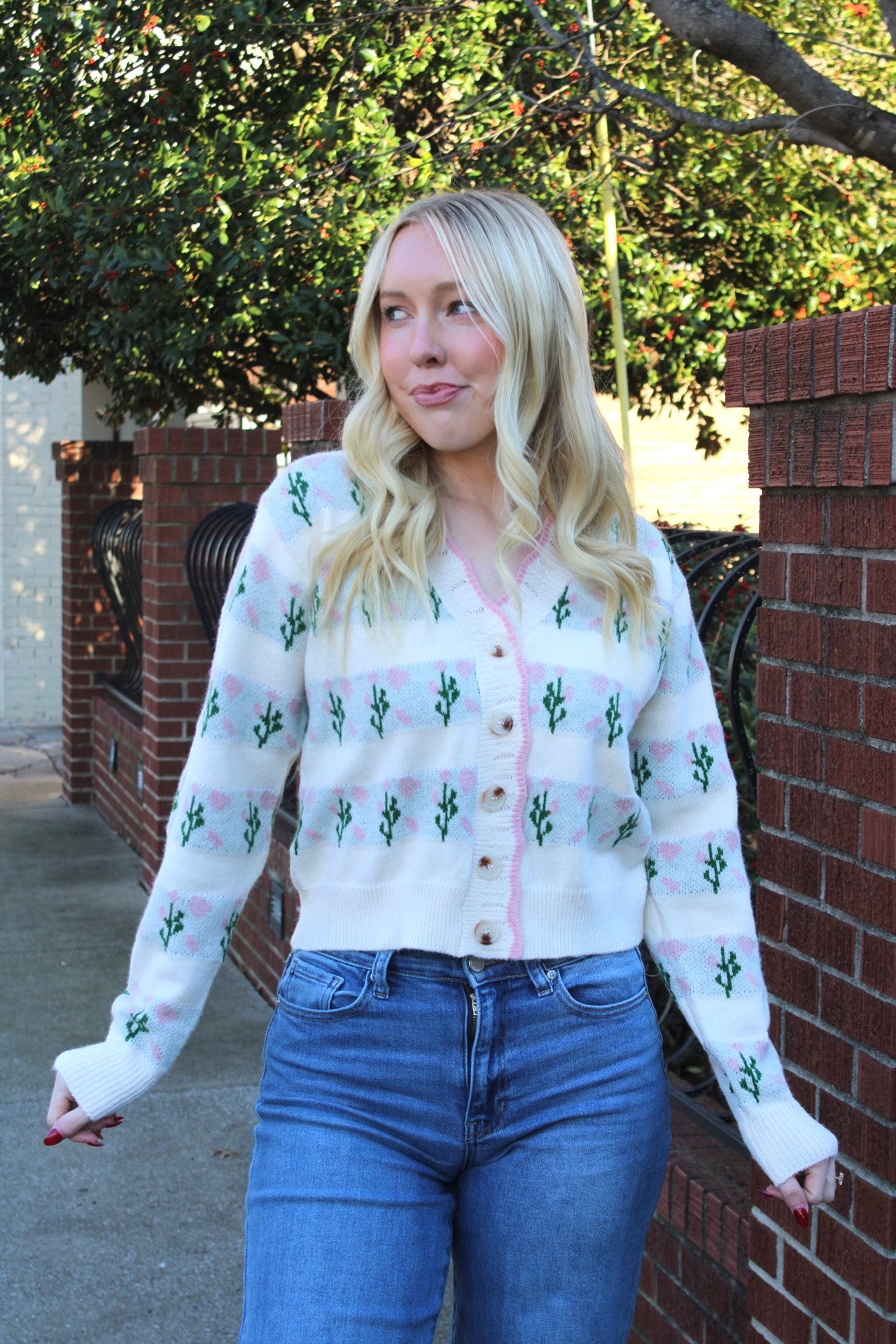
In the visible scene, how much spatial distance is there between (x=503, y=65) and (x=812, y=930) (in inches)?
228

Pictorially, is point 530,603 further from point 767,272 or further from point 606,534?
point 767,272

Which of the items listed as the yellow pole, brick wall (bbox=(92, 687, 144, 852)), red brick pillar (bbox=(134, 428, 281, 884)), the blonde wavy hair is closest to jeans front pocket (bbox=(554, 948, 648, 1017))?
the blonde wavy hair

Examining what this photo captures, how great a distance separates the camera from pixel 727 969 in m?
2.03

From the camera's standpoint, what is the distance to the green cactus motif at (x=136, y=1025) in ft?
6.27

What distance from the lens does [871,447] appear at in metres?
2.26

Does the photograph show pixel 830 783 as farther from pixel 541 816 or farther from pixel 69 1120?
pixel 69 1120

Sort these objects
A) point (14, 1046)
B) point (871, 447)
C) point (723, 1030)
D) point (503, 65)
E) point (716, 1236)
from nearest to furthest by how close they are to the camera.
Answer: point (723, 1030) < point (871, 447) < point (716, 1236) < point (14, 1046) < point (503, 65)

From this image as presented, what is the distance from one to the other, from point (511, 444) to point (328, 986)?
70 cm

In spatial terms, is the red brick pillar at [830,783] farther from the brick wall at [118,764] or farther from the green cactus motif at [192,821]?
the brick wall at [118,764]

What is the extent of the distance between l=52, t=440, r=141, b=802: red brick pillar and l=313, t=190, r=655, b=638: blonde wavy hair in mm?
7002

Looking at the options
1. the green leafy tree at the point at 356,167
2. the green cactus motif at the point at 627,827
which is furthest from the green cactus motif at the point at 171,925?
the green leafy tree at the point at 356,167

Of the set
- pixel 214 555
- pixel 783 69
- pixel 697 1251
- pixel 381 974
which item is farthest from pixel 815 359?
pixel 214 555

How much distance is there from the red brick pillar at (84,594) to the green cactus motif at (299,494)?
705cm

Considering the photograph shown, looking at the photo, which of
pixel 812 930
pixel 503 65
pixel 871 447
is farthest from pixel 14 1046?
pixel 503 65
